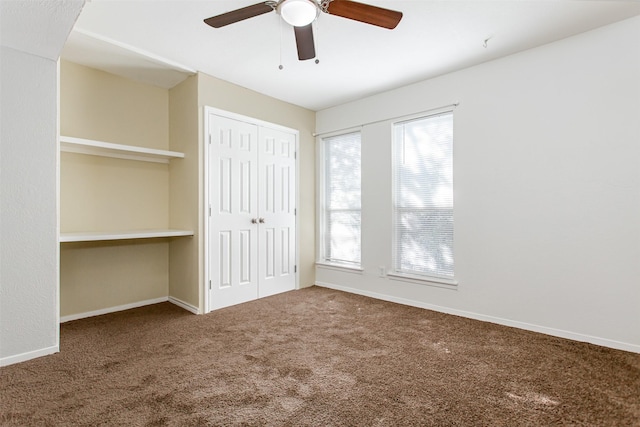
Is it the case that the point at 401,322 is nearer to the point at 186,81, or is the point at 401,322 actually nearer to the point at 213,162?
the point at 213,162

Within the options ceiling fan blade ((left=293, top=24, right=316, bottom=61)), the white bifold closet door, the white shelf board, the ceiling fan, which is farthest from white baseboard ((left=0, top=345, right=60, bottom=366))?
ceiling fan blade ((left=293, top=24, right=316, bottom=61))

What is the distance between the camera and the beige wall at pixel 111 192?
3.35 m

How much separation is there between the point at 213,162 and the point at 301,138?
1.45 meters

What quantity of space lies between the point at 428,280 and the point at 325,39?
2.67 metres

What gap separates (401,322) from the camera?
10.8ft

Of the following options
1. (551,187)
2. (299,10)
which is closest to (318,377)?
(299,10)

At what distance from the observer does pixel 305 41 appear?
2311mm

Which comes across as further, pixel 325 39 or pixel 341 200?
pixel 341 200

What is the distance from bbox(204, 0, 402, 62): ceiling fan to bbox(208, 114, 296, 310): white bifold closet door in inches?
68.6

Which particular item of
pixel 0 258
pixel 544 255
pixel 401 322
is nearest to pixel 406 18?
pixel 544 255

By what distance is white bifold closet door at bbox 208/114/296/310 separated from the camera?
3.70 metres

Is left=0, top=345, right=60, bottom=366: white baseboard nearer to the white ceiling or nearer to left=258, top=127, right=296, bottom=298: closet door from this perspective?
left=258, top=127, right=296, bottom=298: closet door

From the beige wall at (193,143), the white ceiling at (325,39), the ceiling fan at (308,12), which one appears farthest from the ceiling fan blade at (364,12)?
the beige wall at (193,143)

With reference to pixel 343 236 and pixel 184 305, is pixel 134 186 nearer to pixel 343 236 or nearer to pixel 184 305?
Result: pixel 184 305
